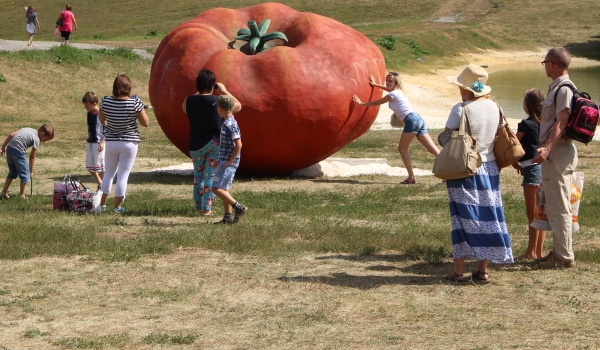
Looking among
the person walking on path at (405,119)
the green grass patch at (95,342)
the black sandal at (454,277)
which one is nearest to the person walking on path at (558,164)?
the black sandal at (454,277)

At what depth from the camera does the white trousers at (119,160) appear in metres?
9.42

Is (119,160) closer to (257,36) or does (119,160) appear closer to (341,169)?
(257,36)

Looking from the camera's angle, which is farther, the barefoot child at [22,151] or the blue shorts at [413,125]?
the blue shorts at [413,125]

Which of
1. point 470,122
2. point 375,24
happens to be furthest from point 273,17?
point 375,24

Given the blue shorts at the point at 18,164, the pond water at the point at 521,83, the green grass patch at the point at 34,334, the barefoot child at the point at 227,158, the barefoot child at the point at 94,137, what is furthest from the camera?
the pond water at the point at 521,83

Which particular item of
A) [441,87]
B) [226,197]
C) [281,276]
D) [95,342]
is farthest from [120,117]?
[441,87]

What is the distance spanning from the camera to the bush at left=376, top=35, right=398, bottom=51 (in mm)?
40469

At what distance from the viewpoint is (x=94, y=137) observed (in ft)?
36.4

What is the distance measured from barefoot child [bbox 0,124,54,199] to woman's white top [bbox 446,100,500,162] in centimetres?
557

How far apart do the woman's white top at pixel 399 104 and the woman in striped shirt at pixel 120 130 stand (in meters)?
3.82

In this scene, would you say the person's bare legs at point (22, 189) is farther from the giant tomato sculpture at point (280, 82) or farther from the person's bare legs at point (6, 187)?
the giant tomato sculpture at point (280, 82)

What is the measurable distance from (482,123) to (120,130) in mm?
4242

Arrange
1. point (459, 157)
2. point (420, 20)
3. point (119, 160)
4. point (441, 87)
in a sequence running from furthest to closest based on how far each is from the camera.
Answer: point (420, 20) < point (441, 87) < point (119, 160) < point (459, 157)

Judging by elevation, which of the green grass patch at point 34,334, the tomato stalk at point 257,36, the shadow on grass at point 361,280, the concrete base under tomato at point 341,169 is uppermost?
the tomato stalk at point 257,36
